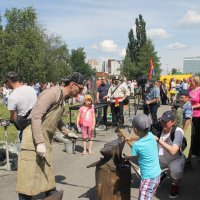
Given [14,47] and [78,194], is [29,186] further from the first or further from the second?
[14,47]

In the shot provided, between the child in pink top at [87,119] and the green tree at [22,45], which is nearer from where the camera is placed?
the child in pink top at [87,119]

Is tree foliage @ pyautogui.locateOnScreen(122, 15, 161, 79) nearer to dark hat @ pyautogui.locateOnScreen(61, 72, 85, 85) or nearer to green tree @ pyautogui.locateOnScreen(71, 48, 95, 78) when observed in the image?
green tree @ pyautogui.locateOnScreen(71, 48, 95, 78)

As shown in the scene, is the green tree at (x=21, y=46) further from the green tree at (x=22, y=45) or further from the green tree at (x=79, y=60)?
the green tree at (x=79, y=60)

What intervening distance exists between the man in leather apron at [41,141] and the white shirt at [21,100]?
2.14 meters

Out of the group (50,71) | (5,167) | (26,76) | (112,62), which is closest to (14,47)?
(26,76)

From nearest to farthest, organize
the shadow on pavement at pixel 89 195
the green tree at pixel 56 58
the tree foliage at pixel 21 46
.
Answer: the shadow on pavement at pixel 89 195
the tree foliage at pixel 21 46
the green tree at pixel 56 58

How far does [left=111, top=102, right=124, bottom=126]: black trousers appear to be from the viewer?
12.0m

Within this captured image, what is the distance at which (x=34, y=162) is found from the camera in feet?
12.4

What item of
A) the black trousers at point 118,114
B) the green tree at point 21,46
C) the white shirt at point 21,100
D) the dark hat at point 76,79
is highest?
the green tree at point 21,46

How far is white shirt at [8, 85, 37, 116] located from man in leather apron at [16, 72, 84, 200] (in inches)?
84.2

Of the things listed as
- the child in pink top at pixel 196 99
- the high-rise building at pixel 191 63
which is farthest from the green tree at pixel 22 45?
the high-rise building at pixel 191 63

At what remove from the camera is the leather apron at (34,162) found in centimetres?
376

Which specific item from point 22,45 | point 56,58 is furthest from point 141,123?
Result: point 56,58

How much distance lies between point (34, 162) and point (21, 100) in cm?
231
